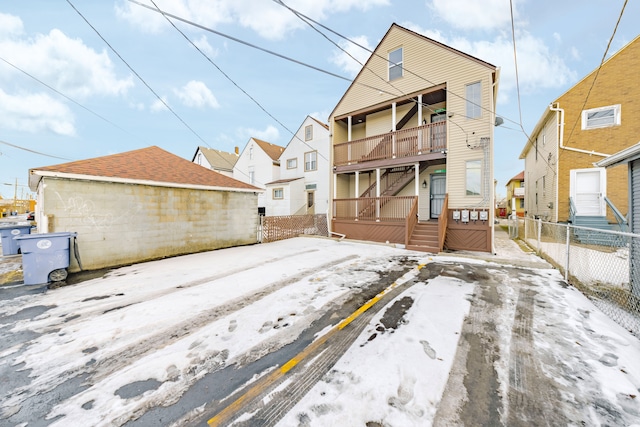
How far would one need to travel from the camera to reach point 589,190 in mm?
11289

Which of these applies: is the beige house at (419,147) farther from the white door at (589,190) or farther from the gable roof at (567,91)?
the white door at (589,190)

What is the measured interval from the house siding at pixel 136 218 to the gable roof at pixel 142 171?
9.5 inches

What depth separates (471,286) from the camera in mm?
5070

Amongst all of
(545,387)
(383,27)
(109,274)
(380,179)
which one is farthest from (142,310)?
(383,27)

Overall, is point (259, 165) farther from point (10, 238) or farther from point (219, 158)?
point (10, 238)

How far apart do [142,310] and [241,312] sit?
69.5 inches

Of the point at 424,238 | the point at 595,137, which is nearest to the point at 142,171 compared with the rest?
the point at 424,238

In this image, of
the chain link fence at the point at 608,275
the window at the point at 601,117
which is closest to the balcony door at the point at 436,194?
the chain link fence at the point at 608,275

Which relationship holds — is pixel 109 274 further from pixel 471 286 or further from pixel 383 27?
pixel 383 27

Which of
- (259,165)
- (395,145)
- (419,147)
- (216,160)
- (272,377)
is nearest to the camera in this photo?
(272,377)

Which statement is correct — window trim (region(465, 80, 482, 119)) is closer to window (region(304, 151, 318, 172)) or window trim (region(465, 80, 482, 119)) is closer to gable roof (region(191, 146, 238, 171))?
window (region(304, 151, 318, 172))

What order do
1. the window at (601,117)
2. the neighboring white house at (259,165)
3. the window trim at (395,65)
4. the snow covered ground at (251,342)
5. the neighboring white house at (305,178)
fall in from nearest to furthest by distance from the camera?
the snow covered ground at (251,342) < the window at (601,117) < the window trim at (395,65) < the neighboring white house at (305,178) < the neighboring white house at (259,165)

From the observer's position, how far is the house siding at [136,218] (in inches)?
262

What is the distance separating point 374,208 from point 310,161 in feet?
35.8
